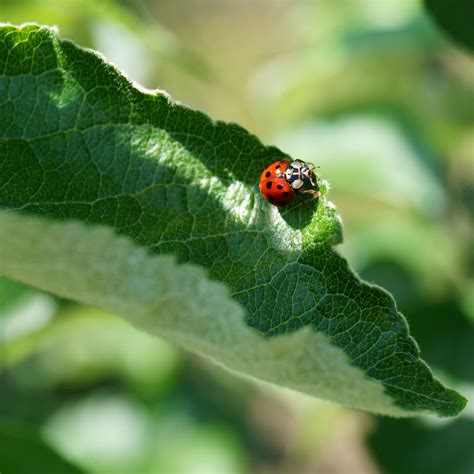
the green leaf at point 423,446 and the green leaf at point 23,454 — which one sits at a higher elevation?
the green leaf at point 423,446

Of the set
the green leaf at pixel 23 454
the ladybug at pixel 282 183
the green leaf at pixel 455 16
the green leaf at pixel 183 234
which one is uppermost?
the green leaf at pixel 455 16

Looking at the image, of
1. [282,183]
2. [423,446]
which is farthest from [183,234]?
[423,446]

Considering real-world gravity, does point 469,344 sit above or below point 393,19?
below

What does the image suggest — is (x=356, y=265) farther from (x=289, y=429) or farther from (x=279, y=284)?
(x=289, y=429)

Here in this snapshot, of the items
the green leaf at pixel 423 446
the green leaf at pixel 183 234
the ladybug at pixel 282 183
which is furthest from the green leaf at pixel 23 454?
the green leaf at pixel 423 446

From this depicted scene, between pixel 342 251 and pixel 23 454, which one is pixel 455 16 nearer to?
pixel 342 251

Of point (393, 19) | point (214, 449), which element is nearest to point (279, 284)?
point (393, 19)

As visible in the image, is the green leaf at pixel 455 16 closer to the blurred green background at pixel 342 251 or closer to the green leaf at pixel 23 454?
the blurred green background at pixel 342 251
